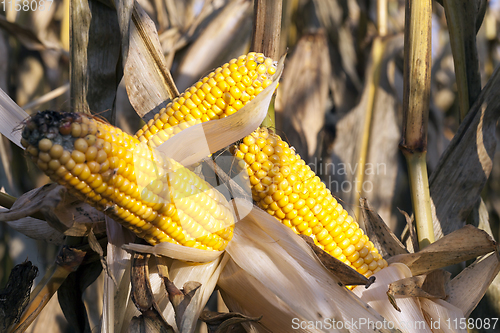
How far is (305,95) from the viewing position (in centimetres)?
195

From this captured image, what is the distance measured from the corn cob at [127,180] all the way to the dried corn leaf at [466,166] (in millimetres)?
878

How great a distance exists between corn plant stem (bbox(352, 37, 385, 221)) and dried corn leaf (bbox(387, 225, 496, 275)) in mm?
920

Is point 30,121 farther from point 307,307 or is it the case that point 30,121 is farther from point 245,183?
point 307,307

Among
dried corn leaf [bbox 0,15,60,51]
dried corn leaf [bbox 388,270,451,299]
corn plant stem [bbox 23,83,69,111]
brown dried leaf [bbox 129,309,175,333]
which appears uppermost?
dried corn leaf [bbox 0,15,60,51]

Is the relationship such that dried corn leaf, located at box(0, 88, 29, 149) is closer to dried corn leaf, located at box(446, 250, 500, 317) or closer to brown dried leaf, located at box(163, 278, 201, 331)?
brown dried leaf, located at box(163, 278, 201, 331)

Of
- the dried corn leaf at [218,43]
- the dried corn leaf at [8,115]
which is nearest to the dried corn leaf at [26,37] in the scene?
the dried corn leaf at [218,43]

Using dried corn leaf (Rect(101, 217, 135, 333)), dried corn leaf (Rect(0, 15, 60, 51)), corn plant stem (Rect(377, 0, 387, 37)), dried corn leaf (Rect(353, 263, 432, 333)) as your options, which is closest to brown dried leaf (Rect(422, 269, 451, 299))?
dried corn leaf (Rect(353, 263, 432, 333))

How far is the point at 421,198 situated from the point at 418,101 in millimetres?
321

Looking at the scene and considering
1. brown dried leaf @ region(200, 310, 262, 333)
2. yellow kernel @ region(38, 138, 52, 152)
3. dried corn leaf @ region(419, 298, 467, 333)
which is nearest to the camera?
yellow kernel @ region(38, 138, 52, 152)

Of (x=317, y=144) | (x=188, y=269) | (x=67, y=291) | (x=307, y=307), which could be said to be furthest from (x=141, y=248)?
(x=317, y=144)

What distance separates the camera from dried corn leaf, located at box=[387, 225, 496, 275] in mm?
856

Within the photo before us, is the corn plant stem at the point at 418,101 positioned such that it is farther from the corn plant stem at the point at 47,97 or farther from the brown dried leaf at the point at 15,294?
the corn plant stem at the point at 47,97

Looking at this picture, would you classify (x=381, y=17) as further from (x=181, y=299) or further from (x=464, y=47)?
(x=181, y=299)

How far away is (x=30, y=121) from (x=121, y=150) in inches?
5.8
